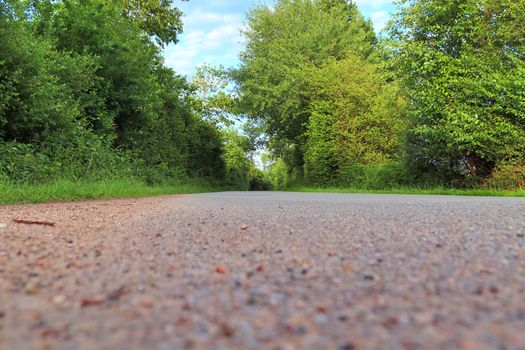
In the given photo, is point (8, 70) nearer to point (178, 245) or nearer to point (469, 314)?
point (178, 245)

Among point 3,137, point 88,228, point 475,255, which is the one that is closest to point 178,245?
point 88,228

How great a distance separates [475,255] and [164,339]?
1.45 meters

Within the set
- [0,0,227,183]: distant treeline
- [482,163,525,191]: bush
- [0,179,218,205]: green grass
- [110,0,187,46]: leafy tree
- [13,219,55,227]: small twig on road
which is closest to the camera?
[13,219,55,227]: small twig on road

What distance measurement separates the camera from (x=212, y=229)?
2.91 metres

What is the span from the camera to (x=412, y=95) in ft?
41.4

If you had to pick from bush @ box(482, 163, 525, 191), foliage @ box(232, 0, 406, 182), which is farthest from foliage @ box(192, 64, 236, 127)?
bush @ box(482, 163, 525, 191)

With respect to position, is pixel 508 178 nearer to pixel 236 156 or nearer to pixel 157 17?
pixel 157 17

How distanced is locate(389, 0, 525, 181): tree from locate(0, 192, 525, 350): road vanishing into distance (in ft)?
29.8

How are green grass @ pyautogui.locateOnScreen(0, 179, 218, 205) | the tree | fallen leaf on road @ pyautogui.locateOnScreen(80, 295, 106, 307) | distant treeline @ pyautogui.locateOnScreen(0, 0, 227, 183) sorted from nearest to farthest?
1. fallen leaf on road @ pyautogui.locateOnScreen(80, 295, 106, 307)
2. green grass @ pyautogui.locateOnScreen(0, 179, 218, 205)
3. distant treeline @ pyautogui.locateOnScreen(0, 0, 227, 183)
4. the tree

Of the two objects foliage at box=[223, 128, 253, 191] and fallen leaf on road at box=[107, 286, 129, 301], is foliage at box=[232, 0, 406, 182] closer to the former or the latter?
foliage at box=[223, 128, 253, 191]

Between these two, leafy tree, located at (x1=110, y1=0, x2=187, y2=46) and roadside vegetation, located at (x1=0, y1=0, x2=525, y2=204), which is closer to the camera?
roadside vegetation, located at (x1=0, y1=0, x2=525, y2=204)

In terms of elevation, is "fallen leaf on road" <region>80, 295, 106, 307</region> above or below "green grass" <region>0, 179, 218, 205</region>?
below

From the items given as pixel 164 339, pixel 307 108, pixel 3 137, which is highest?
pixel 307 108

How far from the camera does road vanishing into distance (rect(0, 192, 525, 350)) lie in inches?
38.8
